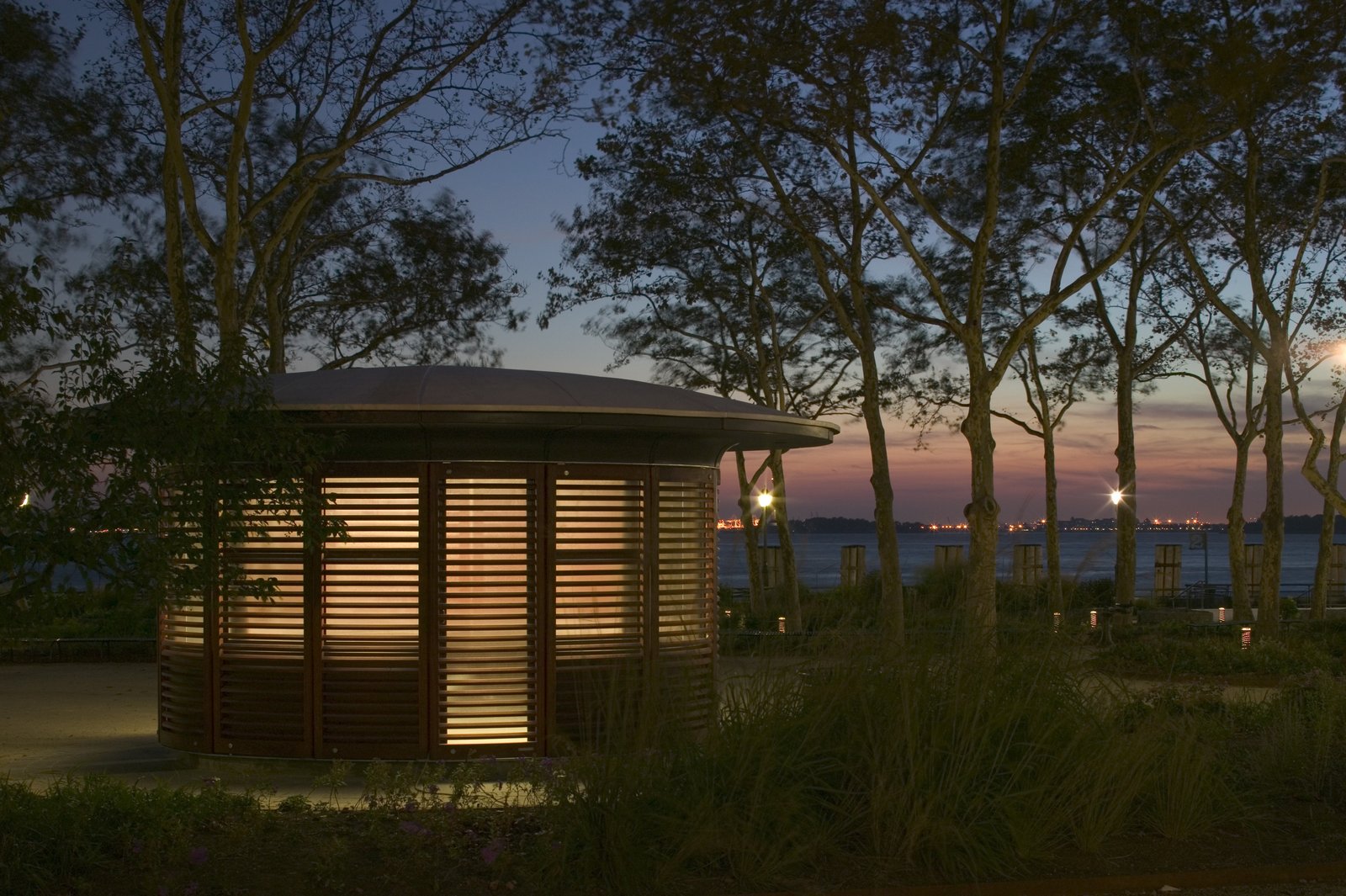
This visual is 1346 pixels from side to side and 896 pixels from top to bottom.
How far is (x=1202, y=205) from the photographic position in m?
24.5

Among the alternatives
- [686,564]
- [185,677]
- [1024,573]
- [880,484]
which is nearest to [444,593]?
[686,564]

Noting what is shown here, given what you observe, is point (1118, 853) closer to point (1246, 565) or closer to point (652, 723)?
point (652, 723)

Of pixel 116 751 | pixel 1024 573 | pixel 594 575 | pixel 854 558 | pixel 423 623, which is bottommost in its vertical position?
pixel 116 751

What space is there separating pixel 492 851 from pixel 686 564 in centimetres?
489

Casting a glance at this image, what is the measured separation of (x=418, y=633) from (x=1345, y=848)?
19.1 ft

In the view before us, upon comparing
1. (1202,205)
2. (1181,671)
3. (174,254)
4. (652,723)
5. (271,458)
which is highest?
(1202,205)

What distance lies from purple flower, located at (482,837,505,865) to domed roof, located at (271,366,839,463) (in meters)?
3.64

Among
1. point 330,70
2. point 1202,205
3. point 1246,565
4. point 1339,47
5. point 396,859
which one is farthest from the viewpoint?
point 1246,565

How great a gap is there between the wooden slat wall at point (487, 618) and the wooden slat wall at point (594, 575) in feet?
0.63

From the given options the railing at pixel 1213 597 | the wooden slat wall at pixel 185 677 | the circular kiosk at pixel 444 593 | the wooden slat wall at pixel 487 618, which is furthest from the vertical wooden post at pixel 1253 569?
the wooden slat wall at pixel 185 677

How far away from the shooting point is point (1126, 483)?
2962cm

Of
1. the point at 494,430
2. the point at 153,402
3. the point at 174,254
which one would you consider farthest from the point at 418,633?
the point at 174,254

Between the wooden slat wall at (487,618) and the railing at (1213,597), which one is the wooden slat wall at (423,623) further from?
the railing at (1213,597)

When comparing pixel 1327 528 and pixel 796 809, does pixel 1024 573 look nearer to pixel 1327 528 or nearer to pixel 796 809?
pixel 796 809
